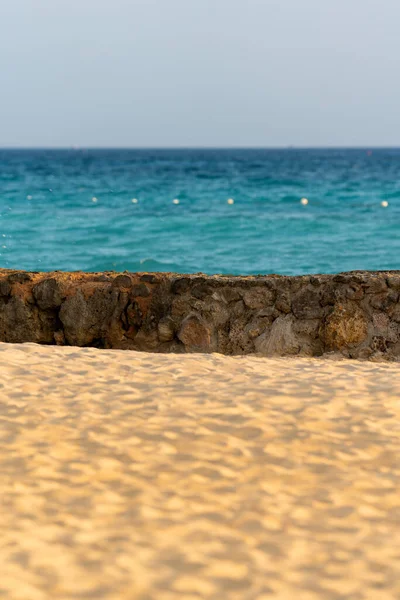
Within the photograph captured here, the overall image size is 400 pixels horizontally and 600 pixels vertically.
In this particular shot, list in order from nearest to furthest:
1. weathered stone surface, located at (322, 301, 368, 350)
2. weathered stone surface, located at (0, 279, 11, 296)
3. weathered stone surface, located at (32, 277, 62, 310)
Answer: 1. weathered stone surface, located at (322, 301, 368, 350)
2. weathered stone surface, located at (32, 277, 62, 310)
3. weathered stone surface, located at (0, 279, 11, 296)

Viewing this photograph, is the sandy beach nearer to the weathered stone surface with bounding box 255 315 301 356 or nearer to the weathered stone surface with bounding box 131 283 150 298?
the weathered stone surface with bounding box 255 315 301 356

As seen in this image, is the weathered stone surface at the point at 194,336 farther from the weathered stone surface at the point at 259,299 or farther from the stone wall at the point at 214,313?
Answer: the weathered stone surface at the point at 259,299

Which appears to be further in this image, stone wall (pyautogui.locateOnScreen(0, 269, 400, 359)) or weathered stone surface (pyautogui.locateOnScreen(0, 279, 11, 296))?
weathered stone surface (pyautogui.locateOnScreen(0, 279, 11, 296))

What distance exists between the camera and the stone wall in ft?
22.4

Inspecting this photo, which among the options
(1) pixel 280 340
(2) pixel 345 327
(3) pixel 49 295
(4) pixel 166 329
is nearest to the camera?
(2) pixel 345 327

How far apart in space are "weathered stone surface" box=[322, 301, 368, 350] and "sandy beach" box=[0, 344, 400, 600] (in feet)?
2.89

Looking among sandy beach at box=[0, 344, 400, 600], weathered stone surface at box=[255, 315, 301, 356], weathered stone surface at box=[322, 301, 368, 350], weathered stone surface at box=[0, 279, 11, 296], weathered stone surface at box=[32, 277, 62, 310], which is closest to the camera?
sandy beach at box=[0, 344, 400, 600]

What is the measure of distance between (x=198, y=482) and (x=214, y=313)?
3.11m

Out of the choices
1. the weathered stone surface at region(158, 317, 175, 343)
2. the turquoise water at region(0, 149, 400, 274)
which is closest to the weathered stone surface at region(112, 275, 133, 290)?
the weathered stone surface at region(158, 317, 175, 343)

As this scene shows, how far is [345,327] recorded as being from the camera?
680 centimetres

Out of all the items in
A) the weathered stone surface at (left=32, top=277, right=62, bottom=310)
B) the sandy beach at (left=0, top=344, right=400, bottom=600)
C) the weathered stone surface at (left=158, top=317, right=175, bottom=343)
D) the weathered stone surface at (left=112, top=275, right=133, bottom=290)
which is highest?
the weathered stone surface at (left=112, top=275, right=133, bottom=290)

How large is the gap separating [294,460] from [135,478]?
858 millimetres

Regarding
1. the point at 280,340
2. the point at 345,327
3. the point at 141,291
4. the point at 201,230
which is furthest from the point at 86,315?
the point at 201,230

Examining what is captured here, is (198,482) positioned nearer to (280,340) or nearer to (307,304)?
(280,340)
